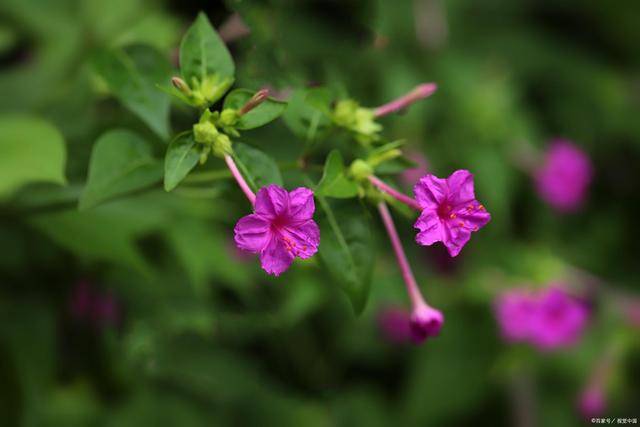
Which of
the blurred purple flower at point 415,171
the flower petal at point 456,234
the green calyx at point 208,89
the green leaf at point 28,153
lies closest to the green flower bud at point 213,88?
the green calyx at point 208,89

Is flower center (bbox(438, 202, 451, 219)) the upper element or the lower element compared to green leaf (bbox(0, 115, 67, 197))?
upper

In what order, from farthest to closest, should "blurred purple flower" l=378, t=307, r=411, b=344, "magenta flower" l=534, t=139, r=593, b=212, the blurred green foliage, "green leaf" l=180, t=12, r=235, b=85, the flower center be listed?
"magenta flower" l=534, t=139, r=593, b=212 < "blurred purple flower" l=378, t=307, r=411, b=344 < the blurred green foliage < "green leaf" l=180, t=12, r=235, b=85 < the flower center

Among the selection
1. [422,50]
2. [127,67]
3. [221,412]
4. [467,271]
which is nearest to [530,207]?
[467,271]

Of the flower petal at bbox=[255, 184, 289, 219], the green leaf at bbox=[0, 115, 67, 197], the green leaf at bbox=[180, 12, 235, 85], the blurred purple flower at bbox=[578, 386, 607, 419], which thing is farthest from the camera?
the blurred purple flower at bbox=[578, 386, 607, 419]

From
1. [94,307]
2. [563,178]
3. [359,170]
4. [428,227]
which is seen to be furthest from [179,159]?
[563,178]

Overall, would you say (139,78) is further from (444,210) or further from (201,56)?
(444,210)

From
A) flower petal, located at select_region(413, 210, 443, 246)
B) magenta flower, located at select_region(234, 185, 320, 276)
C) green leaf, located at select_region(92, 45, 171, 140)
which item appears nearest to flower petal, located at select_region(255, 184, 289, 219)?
magenta flower, located at select_region(234, 185, 320, 276)

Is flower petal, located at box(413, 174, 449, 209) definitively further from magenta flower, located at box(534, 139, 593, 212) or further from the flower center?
magenta flower, located at box(534, 139, 593, 212)

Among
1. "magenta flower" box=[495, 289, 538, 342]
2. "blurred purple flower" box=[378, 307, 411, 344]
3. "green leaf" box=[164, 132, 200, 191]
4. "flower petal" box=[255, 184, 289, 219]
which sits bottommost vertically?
"blurred purple flower" box=[378, 307, 411, 344]
